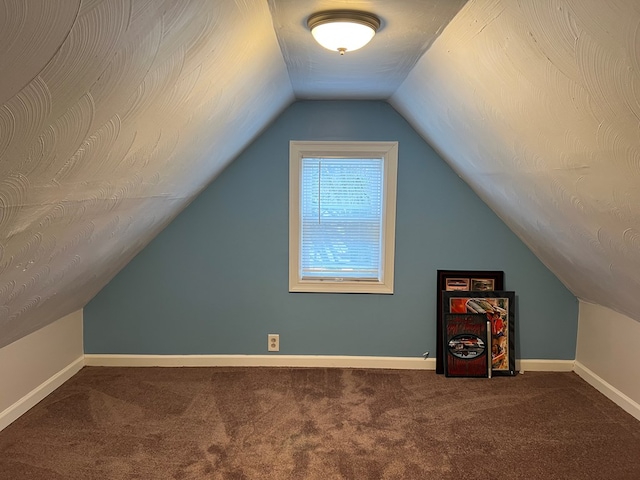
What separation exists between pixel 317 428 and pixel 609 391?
1831 millimetres

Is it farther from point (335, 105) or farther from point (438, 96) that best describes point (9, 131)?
point (335, 105)

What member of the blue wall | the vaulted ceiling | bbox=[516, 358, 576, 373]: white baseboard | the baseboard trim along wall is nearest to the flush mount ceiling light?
the vaulted ceiling

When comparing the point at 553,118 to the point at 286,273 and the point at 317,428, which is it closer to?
the point at 317,428

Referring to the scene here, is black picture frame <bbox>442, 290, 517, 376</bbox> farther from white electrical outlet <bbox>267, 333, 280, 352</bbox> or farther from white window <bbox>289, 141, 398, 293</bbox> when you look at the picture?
white electrical outlet <bbox>267, 333, 280, 352</bbox>

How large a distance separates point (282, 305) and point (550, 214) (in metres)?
1.84

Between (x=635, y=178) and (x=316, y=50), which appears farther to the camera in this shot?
(x=316, y=50)

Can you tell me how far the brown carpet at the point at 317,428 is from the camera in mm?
2332

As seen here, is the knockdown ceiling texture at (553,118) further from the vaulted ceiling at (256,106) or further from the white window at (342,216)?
the white window at (342,216)

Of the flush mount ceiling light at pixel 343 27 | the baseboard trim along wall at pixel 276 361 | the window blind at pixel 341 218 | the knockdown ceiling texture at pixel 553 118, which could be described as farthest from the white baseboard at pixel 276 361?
the flush mount ceiling light at pixel 343 27

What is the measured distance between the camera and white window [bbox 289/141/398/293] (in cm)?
335

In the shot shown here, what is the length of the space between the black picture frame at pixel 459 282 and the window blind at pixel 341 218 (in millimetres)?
444

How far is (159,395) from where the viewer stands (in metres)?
3.05

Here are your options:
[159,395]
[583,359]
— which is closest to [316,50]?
A: [159,395]

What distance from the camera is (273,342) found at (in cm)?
350
